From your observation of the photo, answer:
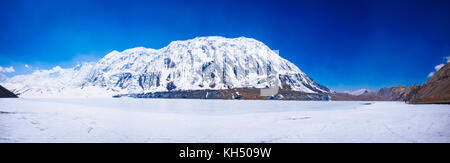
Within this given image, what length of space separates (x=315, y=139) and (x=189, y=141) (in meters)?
5.01
